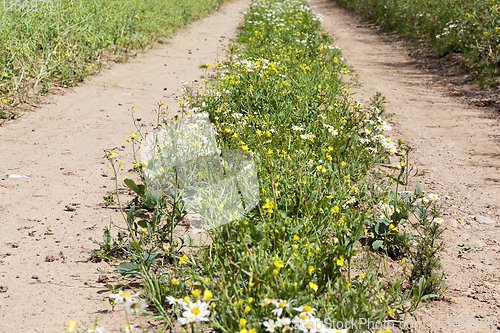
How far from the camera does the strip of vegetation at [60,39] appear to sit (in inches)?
223

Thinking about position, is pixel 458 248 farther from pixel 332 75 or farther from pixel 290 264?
pixel 332 75

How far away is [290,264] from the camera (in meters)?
2.18

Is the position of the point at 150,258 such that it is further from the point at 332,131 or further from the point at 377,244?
the point at 332,131

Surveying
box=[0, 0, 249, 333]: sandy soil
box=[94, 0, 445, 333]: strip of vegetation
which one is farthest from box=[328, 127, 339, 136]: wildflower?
box=[0, 0, 249, 333]: sandy soil

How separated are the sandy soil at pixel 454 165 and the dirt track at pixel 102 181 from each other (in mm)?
10

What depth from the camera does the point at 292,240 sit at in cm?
249

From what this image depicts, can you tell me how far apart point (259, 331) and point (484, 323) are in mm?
1280

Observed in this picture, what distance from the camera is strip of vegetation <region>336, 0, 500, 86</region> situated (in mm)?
7250

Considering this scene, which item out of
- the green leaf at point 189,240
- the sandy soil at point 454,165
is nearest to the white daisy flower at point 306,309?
the sandy soil at point 454,165

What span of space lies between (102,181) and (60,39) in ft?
12.5

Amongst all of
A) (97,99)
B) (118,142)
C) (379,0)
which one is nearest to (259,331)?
(118,142)

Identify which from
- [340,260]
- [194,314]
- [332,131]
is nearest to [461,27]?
[332,131]

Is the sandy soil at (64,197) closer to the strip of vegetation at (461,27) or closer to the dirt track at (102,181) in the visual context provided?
the dirt track at (102,181)

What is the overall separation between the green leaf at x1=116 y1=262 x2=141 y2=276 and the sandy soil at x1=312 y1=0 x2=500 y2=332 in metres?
1.58
